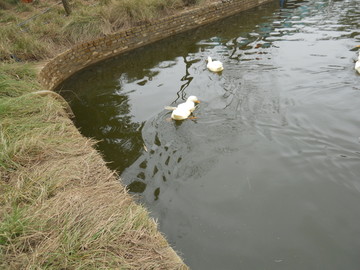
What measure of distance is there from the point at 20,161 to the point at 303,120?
14.7ft

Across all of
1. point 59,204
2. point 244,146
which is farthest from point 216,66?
point 59,204

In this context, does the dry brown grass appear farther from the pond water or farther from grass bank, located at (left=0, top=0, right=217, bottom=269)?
the pond water

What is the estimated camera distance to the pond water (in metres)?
3.16

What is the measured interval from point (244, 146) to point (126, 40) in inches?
261

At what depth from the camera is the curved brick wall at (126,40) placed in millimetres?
7742

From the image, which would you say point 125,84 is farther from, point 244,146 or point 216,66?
point 244,146

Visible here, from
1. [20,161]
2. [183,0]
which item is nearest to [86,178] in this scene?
[20,161]

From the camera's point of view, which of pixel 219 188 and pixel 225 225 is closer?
pixel 225 225

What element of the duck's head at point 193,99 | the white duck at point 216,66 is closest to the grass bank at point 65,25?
the white duck at point 216,66

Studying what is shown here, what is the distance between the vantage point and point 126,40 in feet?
30.9

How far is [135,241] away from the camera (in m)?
2.20

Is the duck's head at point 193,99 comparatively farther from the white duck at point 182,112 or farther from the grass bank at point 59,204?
the grass bank at point 59,204

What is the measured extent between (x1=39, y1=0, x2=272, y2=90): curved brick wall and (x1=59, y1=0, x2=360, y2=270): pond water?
43cm

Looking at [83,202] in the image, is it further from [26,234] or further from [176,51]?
[176,51]
